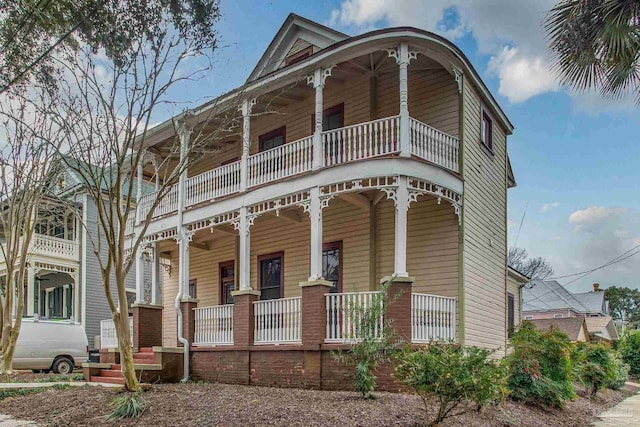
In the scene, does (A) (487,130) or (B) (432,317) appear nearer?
(B) (432,317)

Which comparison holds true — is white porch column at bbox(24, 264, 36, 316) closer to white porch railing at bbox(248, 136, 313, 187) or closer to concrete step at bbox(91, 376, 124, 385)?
concrete step at bbox(91, 376, 124, 385)

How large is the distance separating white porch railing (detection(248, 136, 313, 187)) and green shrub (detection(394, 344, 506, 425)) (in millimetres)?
5772

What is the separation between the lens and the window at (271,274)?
15.3 m

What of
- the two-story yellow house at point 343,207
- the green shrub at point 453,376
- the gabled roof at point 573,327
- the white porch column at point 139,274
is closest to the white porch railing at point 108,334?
the two-story yellow house at point 343,207

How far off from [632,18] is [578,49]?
1.03 metres

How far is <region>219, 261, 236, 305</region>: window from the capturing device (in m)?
17.0

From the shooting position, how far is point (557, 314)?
146ft

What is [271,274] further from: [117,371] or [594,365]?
[594,365]

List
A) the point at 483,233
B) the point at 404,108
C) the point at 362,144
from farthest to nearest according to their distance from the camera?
the point at 483,233, the point at 362,144, the point at 404,108

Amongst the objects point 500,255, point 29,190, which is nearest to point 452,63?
point 500,255

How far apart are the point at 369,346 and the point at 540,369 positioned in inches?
192

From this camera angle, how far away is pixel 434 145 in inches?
462

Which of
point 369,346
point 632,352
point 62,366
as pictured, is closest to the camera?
point 369,346

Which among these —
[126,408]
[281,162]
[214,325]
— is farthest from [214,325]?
[126,408]
